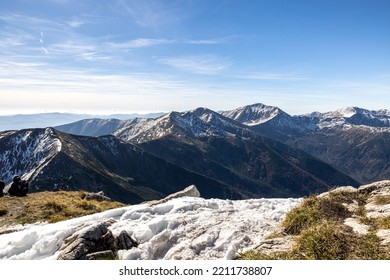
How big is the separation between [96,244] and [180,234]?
3634mm

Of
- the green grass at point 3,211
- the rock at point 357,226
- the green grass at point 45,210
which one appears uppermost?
the rock at point 357,226

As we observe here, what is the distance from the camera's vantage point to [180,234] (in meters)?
14.4

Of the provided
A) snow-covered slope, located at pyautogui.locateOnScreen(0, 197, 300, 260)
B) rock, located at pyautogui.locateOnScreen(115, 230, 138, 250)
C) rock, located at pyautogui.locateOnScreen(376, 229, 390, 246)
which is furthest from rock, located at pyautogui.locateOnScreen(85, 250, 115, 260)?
rock, located at pyautogui.locateOnScreen(376, 229, 390, 246)

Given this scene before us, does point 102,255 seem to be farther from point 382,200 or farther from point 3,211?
point 3,211

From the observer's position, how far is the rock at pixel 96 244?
40.0 ft

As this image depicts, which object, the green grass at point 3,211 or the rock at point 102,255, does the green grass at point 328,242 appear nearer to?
the rock at point 102,255

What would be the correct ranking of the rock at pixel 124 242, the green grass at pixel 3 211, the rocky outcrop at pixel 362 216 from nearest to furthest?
1. the rocky outcrop at pixel 362 216
2. the rock at pixel 124 242
3. the green grass at pixel 3 211

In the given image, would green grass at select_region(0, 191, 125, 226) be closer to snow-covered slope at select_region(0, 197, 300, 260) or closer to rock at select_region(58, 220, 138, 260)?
snow-covered slope at select_region(0, 197, 300, 260)

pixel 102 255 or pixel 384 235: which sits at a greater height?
pixel 384 235

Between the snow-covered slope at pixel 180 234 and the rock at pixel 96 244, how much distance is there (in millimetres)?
597

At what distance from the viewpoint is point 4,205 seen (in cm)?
3056

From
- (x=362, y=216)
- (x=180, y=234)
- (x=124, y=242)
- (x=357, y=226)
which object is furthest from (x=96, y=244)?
(x=362, y=216)

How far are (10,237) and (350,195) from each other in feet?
59.3

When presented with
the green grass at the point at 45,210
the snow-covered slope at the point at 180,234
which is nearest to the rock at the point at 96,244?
the snow-covered slope at the point at 180,234
